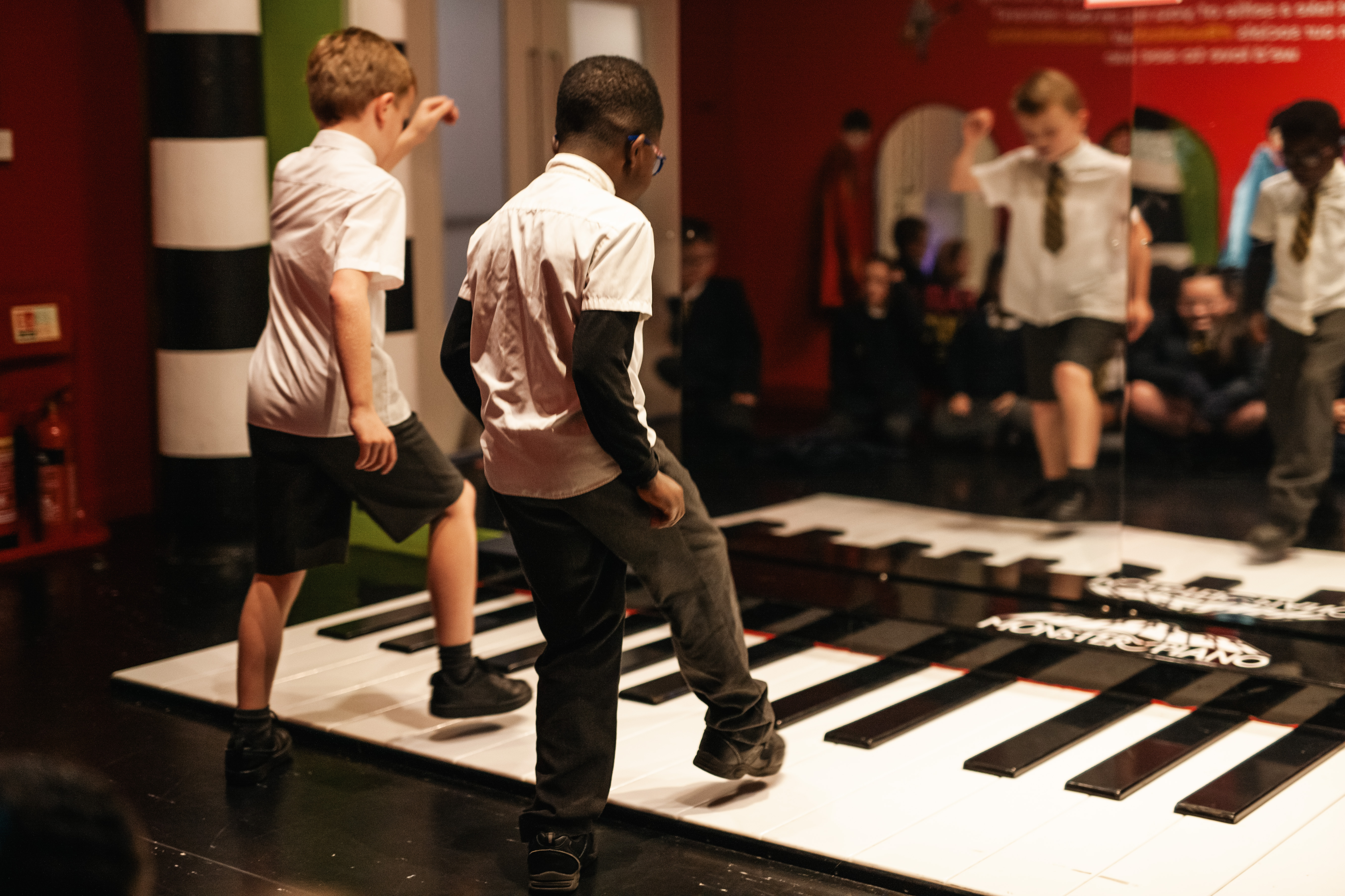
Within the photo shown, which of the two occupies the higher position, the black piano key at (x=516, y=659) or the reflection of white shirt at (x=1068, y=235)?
the reflection of white shirt at (x=1068, y=235)

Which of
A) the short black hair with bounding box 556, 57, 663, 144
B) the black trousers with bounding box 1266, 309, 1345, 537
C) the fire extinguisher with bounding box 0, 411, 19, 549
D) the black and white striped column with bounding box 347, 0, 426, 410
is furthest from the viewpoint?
the fire extinguisher with bounding box 0, 411, 19, 549

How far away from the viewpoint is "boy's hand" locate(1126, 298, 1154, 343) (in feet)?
12.4

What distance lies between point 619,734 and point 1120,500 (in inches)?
63.1

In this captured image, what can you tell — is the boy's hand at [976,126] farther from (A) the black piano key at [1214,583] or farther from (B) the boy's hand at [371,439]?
(B) the boy's hand at [371,439]

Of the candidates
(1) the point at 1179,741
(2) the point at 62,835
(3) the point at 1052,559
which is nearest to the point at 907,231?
(3) the point at 1052,559

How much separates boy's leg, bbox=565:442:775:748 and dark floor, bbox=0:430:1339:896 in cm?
25

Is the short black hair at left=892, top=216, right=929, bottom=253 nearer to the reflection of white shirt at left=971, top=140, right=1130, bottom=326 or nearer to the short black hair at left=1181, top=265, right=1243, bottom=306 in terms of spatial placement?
the reflection of white shirt at left=971, top=140, right=1130, bottom=326

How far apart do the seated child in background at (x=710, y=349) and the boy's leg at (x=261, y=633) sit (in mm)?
1790

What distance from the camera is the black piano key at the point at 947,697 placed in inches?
119

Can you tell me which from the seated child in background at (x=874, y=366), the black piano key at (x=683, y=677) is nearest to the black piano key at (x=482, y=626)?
the black piano key at (x=683, y=677)

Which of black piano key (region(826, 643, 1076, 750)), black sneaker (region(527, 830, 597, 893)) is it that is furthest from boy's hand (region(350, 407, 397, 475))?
black piano key (region(826, 643, 1076, 750))

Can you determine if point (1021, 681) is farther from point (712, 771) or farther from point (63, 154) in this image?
point (63, 154)

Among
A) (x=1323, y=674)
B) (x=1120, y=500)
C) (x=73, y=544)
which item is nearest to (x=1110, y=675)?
(x=1323, y=674)

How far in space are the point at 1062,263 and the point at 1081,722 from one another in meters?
1.33
